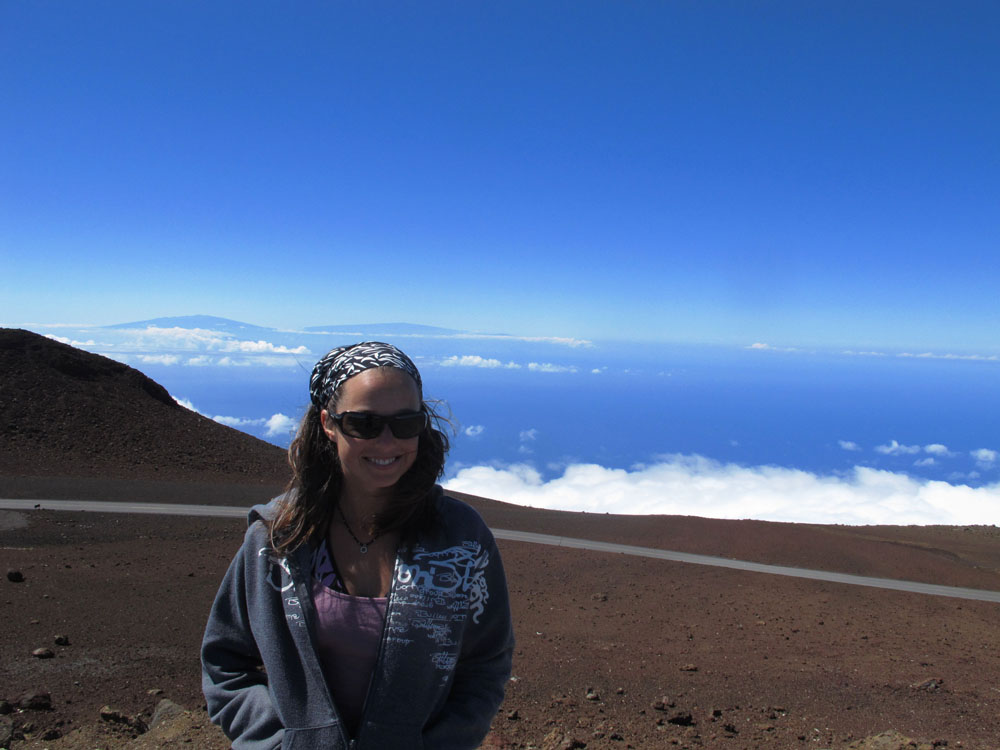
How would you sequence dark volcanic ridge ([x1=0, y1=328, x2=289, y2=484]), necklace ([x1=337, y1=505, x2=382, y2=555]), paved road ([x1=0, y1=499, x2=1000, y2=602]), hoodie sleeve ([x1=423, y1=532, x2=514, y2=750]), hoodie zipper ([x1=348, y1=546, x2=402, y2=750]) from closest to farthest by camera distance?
hoodie zipper ([x1=348, y1=546, x2=402, y2=750]) < hoodie sleeve ([x1=423, y1=532, x2=514, y2=750]) < necklace ([x1=337, y1=505, x2=382, y2=555]) < paved road ([x1=0, y1=499, x2=1000, y2=602]) < dark volcanic ridge ([x1=0, y1=328, x2=289, y2=484])

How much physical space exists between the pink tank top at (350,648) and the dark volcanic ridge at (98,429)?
1915cm

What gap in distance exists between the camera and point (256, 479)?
65.0 feet

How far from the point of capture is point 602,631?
873 cm

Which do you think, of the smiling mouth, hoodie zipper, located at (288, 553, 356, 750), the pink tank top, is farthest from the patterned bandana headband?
the pink tank top

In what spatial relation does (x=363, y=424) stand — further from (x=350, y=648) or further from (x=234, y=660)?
(x=234, y=660)

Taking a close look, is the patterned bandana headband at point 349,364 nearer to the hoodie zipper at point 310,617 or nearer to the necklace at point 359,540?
the necklace at point 359,540

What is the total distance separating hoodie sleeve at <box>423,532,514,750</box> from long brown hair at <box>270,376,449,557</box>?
28cm

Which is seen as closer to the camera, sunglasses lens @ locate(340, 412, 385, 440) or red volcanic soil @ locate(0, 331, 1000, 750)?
sunglasses lens @ locate(340, 412, 385, 440)

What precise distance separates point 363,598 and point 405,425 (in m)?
0.53

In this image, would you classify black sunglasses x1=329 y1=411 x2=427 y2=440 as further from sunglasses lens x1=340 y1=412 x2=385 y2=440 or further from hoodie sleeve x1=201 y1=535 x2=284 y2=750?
hoodie sleeve x1=201 y1=535 x2=284 y2=750

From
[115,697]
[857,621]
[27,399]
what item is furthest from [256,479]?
[857,621]

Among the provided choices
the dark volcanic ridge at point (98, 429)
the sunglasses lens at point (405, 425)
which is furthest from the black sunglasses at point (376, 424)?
the dark volcanic ridge at point (98, 429)

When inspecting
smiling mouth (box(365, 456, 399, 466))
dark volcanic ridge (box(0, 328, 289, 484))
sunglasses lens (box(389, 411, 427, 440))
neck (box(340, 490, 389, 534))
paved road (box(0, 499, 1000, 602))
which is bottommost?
paved road (box(0, 499, 1000, 602))

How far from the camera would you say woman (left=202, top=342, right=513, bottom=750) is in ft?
5.84
